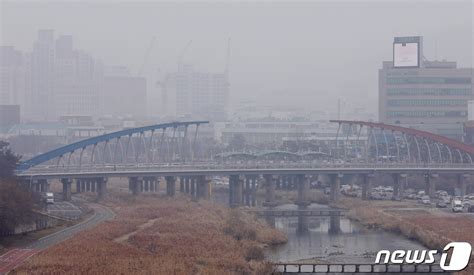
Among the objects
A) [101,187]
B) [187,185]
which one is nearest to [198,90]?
[187,185]

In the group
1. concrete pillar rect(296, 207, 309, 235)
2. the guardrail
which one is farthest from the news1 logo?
the guardrail

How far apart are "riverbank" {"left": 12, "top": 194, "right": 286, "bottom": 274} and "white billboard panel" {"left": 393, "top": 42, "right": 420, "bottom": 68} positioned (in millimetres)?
33263

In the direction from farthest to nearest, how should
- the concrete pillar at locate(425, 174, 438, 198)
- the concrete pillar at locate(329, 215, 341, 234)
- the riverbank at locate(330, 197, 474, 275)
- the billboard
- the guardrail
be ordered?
the billboard
the concrete pillar at locate(425, 174, 438, 198)
the guardrail
the concrete pillar at locate(329, 215, 341, 234)
the riverbank at locate(330, 197, 474, 275)

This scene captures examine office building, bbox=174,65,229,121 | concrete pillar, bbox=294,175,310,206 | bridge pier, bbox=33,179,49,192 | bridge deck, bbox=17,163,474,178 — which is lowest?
concrete pillar, bbox=294,175,310,206

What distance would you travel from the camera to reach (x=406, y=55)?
76.6 m

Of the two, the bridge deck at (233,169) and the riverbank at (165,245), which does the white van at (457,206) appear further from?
the riverbank at (165,245)

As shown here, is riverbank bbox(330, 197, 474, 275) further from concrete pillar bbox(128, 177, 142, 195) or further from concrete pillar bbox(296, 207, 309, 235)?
concrete pillar bbox(128, 177, 142, 195)

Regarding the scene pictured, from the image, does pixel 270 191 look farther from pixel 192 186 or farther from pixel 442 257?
pixel 442 257

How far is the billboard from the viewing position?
7606cm

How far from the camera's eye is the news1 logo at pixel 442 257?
30016mm

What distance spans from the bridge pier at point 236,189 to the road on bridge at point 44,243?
39.6 ft

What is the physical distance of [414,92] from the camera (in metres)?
75.7

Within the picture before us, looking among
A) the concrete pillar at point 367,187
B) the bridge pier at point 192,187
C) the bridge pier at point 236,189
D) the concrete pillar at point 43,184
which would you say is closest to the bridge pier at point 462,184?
the concrete pillar at point 367,187

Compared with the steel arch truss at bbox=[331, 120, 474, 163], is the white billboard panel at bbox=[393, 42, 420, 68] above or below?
above
